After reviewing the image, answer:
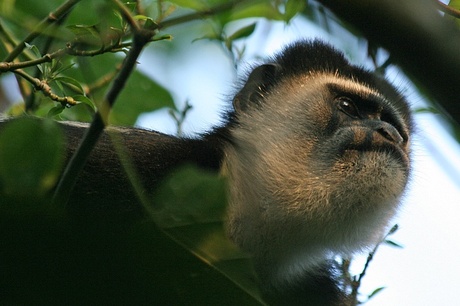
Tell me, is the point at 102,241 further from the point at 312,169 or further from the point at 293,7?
the point at 312,169

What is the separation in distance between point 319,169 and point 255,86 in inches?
29.2

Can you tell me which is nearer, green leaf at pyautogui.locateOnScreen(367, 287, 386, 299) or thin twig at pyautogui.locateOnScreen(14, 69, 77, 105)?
thin twig at pyautogui.locateOnScreen(14, 69, 77, 105)

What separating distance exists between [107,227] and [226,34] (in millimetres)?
2830

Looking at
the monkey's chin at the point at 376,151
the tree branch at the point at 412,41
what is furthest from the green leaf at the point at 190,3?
the tree branch at the point at 412,41

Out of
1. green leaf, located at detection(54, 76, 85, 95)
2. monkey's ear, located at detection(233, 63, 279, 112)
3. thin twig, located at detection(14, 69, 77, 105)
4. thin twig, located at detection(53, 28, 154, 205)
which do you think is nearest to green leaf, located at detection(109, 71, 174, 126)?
monkey's ear, located at detection(233, 63, 279, 112)

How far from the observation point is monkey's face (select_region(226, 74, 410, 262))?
316 cm

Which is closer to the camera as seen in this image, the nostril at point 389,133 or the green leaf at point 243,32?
the nostril at point 389,133

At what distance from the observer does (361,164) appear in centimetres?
315

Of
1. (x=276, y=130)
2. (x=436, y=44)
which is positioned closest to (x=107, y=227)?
(x=436, y=44)

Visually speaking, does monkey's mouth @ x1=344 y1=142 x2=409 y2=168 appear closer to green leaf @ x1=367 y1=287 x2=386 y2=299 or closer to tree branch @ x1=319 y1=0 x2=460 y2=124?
green leaf @ x1=367 y1=287 x2=386 y2=299

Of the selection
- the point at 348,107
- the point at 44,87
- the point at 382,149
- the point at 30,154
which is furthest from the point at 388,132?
the point at 30,154

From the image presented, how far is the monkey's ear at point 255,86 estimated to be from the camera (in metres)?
3.76

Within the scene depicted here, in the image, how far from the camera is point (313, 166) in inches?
130

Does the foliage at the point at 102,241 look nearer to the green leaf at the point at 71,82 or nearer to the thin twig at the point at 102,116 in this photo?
the thin twig at the point at 102,116
